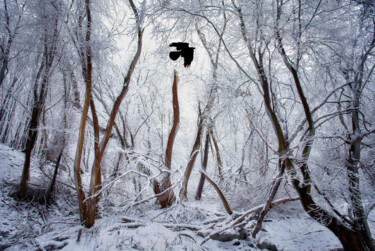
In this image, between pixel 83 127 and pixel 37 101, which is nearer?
pixel 83 127

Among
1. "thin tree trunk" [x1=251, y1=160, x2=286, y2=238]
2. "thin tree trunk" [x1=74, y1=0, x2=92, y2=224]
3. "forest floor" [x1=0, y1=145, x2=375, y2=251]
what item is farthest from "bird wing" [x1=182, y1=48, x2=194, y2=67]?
"forest floor" [x1=0, y1=145, x2=375, y2=251]

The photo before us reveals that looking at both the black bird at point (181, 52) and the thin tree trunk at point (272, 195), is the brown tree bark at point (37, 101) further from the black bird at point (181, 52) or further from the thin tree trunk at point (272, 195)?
the thin tree trunk at point (272, 195)

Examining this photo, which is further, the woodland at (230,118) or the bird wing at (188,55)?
the bird wing at (188,55)

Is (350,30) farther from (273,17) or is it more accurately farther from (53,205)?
(53,205)

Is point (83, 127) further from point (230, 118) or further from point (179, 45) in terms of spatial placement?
point (230, 118)

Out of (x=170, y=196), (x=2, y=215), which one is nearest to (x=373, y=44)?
(x=170, y=196)

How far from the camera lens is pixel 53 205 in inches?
256

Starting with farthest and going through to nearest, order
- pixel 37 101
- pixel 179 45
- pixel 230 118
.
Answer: pixel 37 101, pixel 230 118, pixel 179 45

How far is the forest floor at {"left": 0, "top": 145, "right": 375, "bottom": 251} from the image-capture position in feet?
11.9

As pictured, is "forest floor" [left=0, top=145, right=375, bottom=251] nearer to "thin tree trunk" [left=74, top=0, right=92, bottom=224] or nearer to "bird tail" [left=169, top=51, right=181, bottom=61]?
"thin tree trunk" [left=74, top=0, right=92, bottom=224]

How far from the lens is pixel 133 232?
3.85 metres

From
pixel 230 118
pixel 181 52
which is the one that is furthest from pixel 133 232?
pixel 181 52

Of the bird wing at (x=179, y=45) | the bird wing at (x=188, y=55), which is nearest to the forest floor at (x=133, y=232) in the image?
the bird wing at (x=188, y=55)

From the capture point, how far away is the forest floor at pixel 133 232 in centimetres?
364
